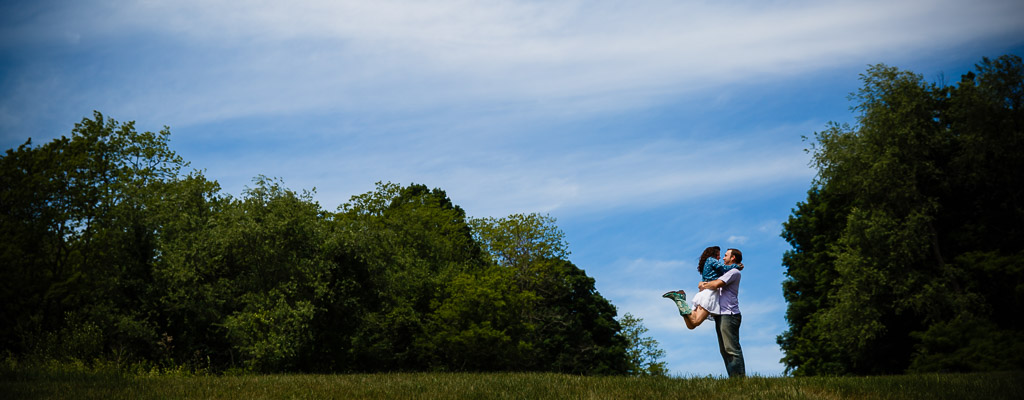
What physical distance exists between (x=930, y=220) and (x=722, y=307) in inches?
1086

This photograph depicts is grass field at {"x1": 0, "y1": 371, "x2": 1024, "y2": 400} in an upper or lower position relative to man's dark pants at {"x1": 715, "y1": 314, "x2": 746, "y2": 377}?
lower

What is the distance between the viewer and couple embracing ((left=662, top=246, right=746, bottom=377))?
12.7m

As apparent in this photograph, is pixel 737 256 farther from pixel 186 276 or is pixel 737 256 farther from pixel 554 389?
pixel 186 276

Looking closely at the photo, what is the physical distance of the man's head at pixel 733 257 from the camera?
1329 cm

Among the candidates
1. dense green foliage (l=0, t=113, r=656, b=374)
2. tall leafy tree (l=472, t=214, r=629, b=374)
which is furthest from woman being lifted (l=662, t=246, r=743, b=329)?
tall leafy tree (l=472, t=214, r=629, b=374)

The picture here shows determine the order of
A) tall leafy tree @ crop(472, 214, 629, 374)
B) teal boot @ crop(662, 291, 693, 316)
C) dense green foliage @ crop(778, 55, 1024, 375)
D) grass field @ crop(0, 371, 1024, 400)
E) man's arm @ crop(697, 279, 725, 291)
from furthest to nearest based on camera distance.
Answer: tall leafy tree @ crop(472, 214, 629, 374) < dense green foliage @ crop(778, 55, 1024, 375) < teal boot @ crop(662, 291, 693, 316) < man's arm @ crop(697, 279, 725, 291) < grass field @ crop(0, 371, 1024, 400)

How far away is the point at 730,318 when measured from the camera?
12703 mm

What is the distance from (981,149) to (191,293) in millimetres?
38044

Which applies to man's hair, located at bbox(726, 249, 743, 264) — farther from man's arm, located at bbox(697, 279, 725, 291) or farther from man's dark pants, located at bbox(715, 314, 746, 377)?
man's dark pants, located at bbox(715, 314, 746, 377)

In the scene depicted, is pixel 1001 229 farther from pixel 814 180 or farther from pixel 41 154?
pixel 41 154

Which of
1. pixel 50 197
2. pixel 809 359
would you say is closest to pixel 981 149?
pixel 809 359

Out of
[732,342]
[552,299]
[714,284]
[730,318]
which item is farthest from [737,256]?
[552,299]

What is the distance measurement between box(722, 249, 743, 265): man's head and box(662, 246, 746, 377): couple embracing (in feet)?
0.16

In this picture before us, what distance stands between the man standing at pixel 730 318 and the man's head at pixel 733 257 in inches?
17.6
